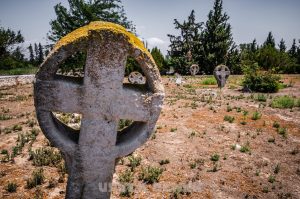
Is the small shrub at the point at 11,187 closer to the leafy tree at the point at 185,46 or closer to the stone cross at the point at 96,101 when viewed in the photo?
the stone cross at the point at 96,101

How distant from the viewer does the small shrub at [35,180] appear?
5.21m

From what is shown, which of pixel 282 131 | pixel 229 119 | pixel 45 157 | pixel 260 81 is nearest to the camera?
pixel 45 157

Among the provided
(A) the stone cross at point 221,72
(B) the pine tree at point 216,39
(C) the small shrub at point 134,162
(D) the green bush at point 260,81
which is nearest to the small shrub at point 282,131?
(C) the small shrub at point 134,162

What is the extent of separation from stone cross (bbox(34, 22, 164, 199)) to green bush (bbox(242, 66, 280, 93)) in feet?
59.0

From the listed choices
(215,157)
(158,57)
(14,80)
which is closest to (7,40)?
(14,80)

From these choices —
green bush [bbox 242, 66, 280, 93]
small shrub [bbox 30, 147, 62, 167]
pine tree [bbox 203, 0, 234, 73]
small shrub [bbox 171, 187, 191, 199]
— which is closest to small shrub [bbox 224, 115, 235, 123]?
small shrub [bbox 171, 187, 191, 199]

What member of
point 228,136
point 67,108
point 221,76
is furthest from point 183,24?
point 67,108

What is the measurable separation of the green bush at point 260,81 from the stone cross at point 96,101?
18.0 metres

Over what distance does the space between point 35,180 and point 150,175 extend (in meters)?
2.35

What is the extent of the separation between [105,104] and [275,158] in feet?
20.0

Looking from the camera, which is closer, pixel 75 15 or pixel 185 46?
pixel 75 15

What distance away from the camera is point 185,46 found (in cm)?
4494

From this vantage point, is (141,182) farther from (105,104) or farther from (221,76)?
(221,76)

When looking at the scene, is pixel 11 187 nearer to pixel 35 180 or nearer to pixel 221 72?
pixel 35 180
